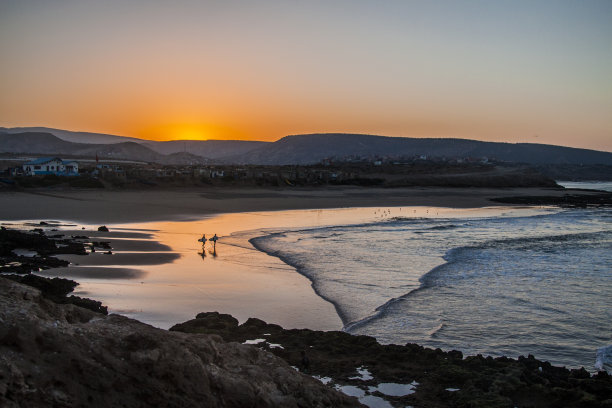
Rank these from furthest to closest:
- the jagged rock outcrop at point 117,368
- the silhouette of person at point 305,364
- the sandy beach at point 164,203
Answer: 1. the sandy beach at point 164,203
2. the silhouette of person at point 305,364
3. the jagged rock outcrop at point 117,368

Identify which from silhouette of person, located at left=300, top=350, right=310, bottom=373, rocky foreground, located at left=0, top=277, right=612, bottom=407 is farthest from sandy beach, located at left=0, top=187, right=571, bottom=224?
rocky foreground, located at left=0, top=277, right=612, bottom=407

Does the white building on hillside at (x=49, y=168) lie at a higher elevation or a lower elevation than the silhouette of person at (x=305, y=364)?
higher

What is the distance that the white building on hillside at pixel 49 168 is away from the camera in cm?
5291

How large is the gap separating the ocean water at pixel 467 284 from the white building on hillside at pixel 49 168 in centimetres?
4010

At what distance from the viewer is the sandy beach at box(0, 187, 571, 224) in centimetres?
2844

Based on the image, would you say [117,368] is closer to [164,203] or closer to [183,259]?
[183,259]

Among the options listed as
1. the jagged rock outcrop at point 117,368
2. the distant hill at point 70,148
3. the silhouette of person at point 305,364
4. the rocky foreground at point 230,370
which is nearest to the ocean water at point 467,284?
the rocky foreground at point 230,370

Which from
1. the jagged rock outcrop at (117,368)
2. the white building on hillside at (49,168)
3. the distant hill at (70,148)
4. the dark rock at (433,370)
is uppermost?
the distant hill at (70,148)

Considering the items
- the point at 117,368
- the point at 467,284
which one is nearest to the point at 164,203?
the point at 467,284

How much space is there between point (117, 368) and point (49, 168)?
5715 centimetres

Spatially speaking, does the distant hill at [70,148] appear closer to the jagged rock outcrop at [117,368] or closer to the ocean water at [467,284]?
the ocean water at [467,284]

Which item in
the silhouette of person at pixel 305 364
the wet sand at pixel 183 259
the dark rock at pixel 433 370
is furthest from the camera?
the wet sand at pixel 183 259

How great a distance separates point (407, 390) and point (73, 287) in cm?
810

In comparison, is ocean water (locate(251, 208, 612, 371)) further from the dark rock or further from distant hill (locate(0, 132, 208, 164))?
distant hill (locate(0, 132, 208, 164))
